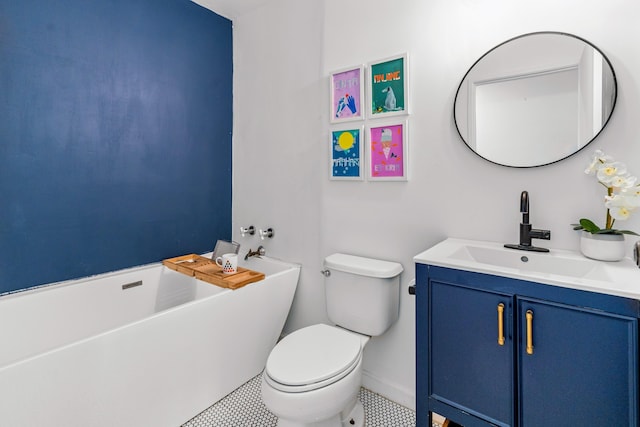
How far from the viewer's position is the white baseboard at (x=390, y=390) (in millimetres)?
1766

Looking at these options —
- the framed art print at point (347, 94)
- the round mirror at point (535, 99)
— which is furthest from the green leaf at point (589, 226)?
the framed art print at point (347, 94)

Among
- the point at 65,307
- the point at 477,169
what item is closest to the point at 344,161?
the point at 477,169

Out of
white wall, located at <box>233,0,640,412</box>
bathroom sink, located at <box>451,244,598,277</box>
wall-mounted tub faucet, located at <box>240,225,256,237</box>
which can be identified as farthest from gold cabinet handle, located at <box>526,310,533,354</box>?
wall-mounted tub faucet, located at <box>240,225,256,237</box>

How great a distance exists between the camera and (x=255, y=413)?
171 centimetres

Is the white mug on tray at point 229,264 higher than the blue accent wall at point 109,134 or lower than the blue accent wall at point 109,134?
lower

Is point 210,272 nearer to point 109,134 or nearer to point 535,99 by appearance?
point 109,134

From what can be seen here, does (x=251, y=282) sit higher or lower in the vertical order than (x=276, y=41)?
lower

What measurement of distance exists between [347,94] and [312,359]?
145cm

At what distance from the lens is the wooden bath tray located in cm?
180

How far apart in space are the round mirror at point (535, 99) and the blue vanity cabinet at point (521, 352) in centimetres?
65

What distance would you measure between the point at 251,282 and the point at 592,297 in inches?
59.1

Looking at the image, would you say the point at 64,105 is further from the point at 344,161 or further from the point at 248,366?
the point at 248,366

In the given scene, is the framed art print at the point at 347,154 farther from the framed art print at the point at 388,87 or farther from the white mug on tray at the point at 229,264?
the white mug on tray at the point at 229,264

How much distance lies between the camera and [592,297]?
92 centimetres
